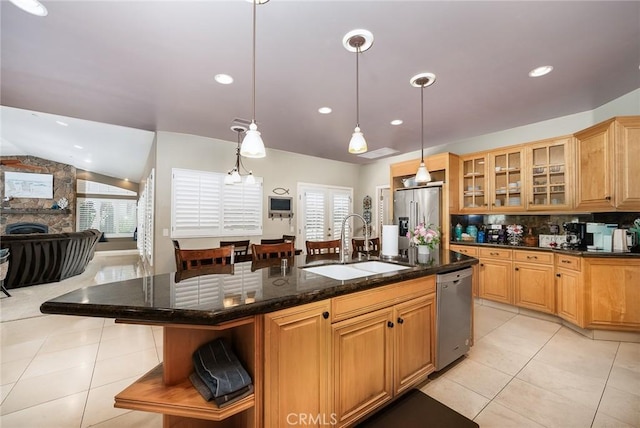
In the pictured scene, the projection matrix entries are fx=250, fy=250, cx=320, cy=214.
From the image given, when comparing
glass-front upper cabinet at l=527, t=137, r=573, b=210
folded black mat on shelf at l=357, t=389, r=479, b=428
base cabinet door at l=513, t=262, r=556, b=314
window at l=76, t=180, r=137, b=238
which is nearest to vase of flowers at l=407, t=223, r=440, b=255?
folded black mat on shelf at l=357, t=389, r=479, b=428

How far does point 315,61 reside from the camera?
2227 millimetres

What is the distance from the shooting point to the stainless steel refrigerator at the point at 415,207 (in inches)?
169

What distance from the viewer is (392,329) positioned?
1.68 meters

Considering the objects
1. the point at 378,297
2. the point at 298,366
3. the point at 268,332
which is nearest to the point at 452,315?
the point at 378,297

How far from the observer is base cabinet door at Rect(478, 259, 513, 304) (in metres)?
3.58

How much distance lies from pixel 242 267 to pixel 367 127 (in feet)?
9.45

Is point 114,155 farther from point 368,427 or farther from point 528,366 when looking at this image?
point 528,366

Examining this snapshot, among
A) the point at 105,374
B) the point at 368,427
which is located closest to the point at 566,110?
the point at 368,427

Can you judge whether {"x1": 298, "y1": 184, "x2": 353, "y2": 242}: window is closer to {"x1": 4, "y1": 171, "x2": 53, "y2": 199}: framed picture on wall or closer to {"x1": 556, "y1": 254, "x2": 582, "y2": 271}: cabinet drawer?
{"x1": 556, "y1": 254, "x2": 582, "y2": 271}: cabinet drawer

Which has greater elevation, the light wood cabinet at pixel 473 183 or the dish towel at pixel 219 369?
the light wood cabinet at pixel 473 183

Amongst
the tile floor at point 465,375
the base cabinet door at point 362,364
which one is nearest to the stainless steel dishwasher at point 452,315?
the tile floor at point 465,375

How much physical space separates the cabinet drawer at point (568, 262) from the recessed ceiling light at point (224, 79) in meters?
4.31

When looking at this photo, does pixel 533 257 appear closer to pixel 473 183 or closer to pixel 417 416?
pixel 473 183

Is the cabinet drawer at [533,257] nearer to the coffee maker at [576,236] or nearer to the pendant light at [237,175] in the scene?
the coffee maker at [576,236]
